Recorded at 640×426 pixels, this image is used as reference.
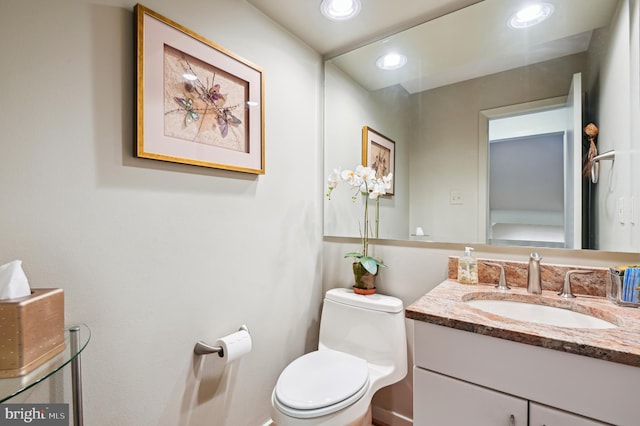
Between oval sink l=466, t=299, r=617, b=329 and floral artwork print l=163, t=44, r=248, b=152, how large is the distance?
129 centimetres

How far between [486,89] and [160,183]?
1.58 m

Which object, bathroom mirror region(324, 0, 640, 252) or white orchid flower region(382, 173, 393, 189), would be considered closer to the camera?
bathroom mirror region(324, 0, 640, 252)

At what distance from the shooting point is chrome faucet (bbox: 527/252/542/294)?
123cm

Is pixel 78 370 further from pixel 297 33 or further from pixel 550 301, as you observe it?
pixel 297 33

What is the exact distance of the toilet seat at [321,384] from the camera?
1129mm

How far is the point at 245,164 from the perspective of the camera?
4.68 feet

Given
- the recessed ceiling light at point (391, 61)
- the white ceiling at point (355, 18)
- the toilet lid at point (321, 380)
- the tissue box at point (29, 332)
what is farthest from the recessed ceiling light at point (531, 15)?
the tissue box at point (29, 332)

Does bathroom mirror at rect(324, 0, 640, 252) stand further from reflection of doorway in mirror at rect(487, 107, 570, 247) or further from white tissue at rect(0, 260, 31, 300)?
white tissue at rect(0, 260, 31, 300)

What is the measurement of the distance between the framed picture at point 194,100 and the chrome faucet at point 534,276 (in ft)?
4.17

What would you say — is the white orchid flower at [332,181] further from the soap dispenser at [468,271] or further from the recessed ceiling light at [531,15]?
the recessed ceiling light at [531,15]

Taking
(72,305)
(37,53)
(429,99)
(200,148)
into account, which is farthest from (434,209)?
(37,53)

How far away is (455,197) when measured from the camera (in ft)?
5.20

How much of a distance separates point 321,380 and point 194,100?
4.30 feet

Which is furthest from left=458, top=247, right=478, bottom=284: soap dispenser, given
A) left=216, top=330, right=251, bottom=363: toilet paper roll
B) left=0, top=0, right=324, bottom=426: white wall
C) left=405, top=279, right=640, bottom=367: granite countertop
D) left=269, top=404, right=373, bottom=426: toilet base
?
left=216, top=330, right=251, bottom=363: toilet paper roll
